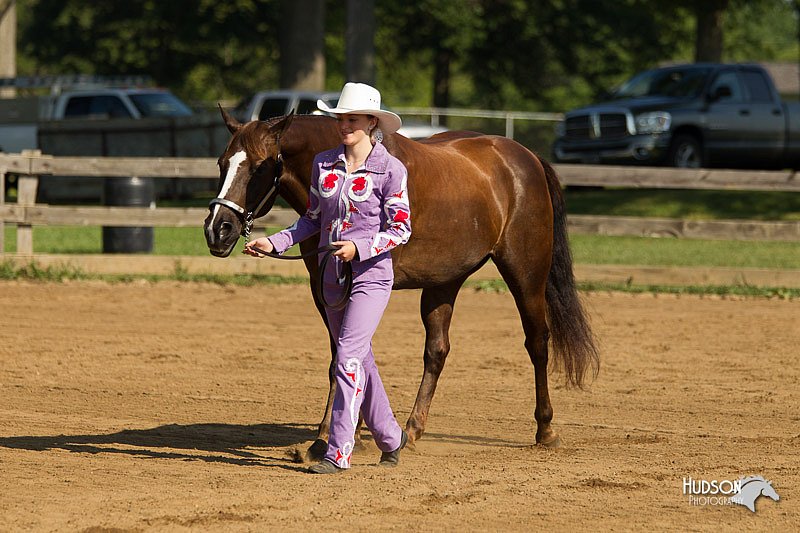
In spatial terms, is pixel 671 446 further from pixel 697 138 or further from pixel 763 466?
pixel 697 138

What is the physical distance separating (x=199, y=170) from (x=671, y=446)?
855 cm

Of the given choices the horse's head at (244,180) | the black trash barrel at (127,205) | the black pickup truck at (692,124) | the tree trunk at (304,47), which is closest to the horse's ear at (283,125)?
the horse's head at (244,180)

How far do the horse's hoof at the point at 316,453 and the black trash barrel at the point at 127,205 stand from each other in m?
9.61

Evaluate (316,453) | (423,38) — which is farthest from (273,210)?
(423,38)

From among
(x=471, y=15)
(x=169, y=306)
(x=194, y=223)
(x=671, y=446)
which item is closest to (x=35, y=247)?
(x=194, y=223)

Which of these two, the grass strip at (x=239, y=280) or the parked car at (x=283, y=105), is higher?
the parked car at (x=283, y=105)

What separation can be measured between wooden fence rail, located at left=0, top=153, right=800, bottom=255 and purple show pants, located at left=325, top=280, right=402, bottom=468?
803cm

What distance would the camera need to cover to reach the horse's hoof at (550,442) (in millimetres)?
6812

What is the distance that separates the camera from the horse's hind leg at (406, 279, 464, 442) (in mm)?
6930

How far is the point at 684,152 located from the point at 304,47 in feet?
36.7

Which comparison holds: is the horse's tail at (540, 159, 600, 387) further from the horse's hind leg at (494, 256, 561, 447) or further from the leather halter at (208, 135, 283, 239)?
the leather halter at (208, 135, 283, 239)

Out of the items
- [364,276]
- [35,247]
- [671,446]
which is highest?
[364,276]

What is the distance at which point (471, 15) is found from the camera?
119 feet

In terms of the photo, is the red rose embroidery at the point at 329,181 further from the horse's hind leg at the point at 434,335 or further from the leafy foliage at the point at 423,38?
the leafy foliage at the point at 423,38
